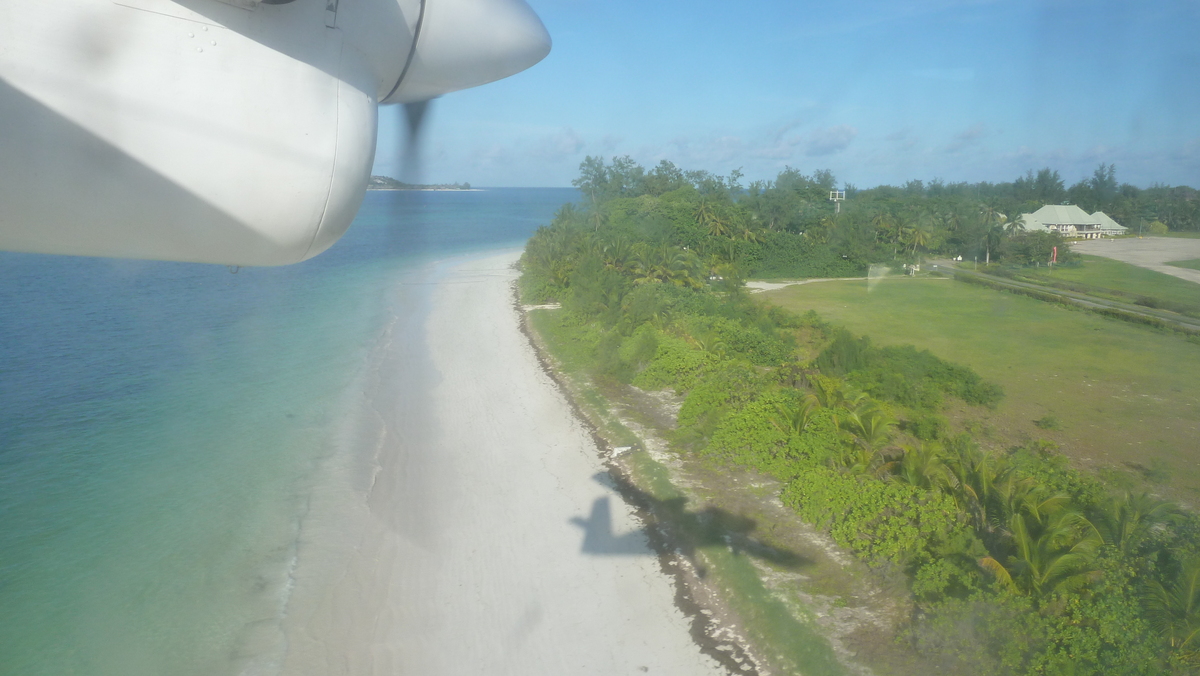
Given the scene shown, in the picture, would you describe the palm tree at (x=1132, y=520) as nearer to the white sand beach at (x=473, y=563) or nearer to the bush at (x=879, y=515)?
the bush at (x=879, y=515)

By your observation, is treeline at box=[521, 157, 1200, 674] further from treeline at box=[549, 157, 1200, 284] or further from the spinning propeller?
the spinning propeller

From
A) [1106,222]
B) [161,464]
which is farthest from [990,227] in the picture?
[161,464]

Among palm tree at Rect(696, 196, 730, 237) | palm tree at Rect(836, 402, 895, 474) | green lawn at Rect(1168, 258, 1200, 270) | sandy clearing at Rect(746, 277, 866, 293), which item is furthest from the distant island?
palm tree at Rect(696, 196, 730, 237)

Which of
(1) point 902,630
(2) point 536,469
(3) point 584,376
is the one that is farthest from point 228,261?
(3) point 584,376

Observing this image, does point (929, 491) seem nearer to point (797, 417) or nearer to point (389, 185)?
point (797, 417)

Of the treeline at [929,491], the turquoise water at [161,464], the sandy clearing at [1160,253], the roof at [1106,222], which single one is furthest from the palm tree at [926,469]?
the turquoise water at [161,464]

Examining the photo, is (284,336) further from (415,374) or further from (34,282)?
(34,282)
